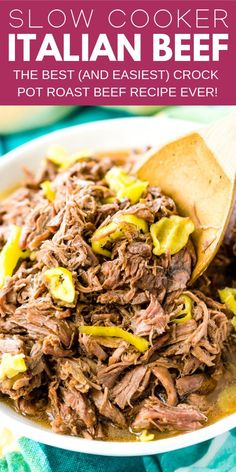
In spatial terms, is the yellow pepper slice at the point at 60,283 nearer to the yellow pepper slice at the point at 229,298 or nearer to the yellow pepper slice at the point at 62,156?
the yellow pepper slice at the point at 229,298

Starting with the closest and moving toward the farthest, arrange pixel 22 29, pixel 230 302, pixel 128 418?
pixel 128 418
pixel 230 302
pixel 22 29

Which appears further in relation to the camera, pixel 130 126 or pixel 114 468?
pixel 130 126

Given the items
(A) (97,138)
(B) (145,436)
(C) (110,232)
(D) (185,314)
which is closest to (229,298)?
(D) (185,314)

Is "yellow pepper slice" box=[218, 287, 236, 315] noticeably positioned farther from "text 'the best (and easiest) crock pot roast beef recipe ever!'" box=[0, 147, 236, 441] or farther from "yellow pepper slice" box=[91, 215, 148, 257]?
"yellow pepper slice" box=[91, 215, 148, 257]

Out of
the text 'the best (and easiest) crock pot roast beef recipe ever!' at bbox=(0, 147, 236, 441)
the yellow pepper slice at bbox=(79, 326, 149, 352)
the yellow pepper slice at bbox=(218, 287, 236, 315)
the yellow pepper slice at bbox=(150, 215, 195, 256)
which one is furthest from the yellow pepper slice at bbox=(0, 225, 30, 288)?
the yellow pepper slice at bbox=(218, 287, 236, 315)

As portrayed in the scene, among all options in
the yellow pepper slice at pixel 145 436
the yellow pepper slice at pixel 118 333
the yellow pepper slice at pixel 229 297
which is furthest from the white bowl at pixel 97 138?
the yellow pepper slice at pixel 145 436

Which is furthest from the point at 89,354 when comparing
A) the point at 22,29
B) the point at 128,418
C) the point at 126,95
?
the point at 22,29

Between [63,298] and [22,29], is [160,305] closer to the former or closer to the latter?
[63,298]
